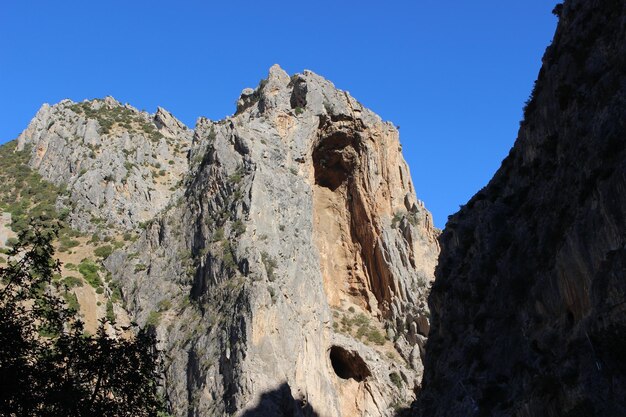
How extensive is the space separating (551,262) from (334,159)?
42145mm

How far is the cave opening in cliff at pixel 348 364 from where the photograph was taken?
5622 centimetres

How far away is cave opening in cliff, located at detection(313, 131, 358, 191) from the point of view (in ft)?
220

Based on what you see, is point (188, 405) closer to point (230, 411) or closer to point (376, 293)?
point (230, 411)

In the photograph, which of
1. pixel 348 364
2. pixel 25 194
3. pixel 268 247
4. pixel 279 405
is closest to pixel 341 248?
pixel 348 364

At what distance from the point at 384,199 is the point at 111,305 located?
2703 cm

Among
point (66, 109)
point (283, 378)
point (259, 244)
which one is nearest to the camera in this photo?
point (283, 378)

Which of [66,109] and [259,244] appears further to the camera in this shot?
[66,109]

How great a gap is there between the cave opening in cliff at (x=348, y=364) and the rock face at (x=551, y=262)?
16.7 meters

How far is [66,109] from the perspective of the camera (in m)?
81.5

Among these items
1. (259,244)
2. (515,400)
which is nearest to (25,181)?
(259,244)

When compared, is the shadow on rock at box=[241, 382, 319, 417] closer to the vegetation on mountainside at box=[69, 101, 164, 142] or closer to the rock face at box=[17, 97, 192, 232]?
the rock face at box=[17, 97, 192, 232]

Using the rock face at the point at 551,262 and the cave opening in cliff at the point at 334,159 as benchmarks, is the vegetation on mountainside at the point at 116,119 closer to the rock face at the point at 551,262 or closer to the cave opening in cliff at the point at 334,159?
the cave opening in cliff at the point at 334,159

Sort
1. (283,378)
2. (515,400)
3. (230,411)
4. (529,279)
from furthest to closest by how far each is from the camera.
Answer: (283,378) < (230,411) < (529,279) < (515,400)

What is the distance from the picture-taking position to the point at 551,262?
26.8m
